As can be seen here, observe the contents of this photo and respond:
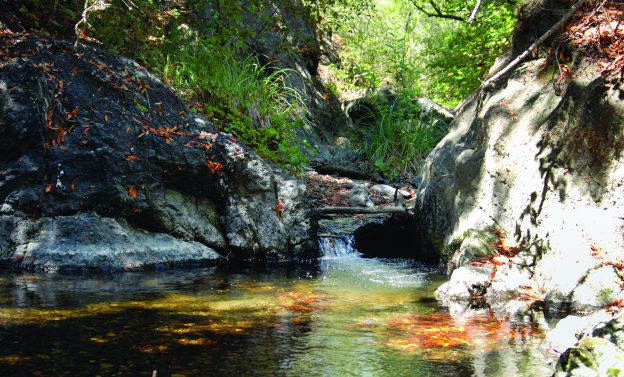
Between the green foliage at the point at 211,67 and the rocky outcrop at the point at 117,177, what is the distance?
1.07 meters

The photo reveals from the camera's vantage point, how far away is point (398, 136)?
1379 centimetres

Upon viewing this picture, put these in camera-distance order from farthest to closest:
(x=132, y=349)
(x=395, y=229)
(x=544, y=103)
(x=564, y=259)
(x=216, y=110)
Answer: (x=216, y=110) → (x=395, y=229) → (x=544, y=103) → (x=564, y=259) → (x=132, y=349)

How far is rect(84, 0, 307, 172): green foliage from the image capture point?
28.8ft

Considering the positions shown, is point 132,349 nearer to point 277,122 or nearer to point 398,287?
point 398,287

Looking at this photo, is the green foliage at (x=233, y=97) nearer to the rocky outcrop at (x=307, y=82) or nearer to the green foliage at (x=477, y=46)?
the rocky outcrop at (x=307, y=82)

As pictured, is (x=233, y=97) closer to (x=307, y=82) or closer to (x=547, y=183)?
(x=547, y=183)

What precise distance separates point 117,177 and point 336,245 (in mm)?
2931

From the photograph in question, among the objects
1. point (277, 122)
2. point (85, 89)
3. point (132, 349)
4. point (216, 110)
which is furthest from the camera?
point (277, 122)

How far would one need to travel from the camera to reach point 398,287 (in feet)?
19.7

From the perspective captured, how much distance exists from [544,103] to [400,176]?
699 centimetres

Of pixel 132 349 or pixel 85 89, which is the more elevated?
pixel 85 89

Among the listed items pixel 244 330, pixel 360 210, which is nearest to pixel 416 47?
pixel 360 210

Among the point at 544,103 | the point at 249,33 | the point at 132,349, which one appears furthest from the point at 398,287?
the point at 249,33

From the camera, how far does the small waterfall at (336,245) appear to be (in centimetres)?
805
